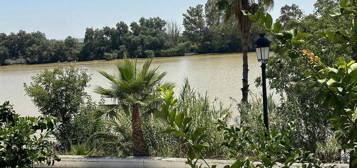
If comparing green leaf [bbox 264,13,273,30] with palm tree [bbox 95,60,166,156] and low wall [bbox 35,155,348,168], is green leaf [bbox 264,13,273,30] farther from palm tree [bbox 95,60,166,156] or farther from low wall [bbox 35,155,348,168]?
palm tree [bbox 95,60,166,156]

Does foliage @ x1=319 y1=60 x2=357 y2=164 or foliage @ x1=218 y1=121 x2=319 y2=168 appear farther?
foliage @ x1=218 y1=121 x2=319 y2=168

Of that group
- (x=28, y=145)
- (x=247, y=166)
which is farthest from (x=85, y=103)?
(x=247, y=166)

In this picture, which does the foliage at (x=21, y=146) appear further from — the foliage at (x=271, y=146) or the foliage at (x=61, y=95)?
the foliage at (x=61, y=95)

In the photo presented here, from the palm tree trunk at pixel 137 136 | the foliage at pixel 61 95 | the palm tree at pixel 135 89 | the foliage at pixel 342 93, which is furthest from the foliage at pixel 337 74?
the foliage at pixel 61 95

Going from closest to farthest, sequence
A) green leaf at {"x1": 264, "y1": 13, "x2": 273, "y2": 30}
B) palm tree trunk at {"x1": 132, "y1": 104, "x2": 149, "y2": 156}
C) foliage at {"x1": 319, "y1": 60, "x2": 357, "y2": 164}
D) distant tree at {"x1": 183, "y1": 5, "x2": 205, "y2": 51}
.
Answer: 1. foliage at {"x1": 319, "y1": 60, "x2": 357, "y2": 164}
2. green leaf at {"x1": 264, "y1": 13, "x2": 273, "y2": 30}
3. palm tree trunk at {"x1": 132, "y1": 104, "x2": 149, "y2": 156}
4. distant tree at {"x1": 183, "y1": 5, "x2": 205, "y2": 51}

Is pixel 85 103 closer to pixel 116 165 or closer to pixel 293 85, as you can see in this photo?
pixel 116 165

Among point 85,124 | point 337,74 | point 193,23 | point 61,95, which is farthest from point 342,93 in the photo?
point 193,23

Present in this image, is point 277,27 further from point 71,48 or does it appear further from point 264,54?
point 71,48

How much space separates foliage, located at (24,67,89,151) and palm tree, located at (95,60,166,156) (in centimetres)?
180

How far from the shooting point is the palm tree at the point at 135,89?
21.2ft

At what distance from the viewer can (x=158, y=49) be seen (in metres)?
52.1

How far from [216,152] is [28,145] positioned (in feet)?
13.5

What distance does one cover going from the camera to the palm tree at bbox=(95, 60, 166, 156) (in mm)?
6473

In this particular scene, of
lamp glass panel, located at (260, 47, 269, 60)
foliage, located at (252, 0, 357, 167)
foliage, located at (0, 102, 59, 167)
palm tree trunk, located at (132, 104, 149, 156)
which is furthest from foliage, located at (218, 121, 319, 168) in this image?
palm tree trunk, located at (132, 104, 149, 156)
